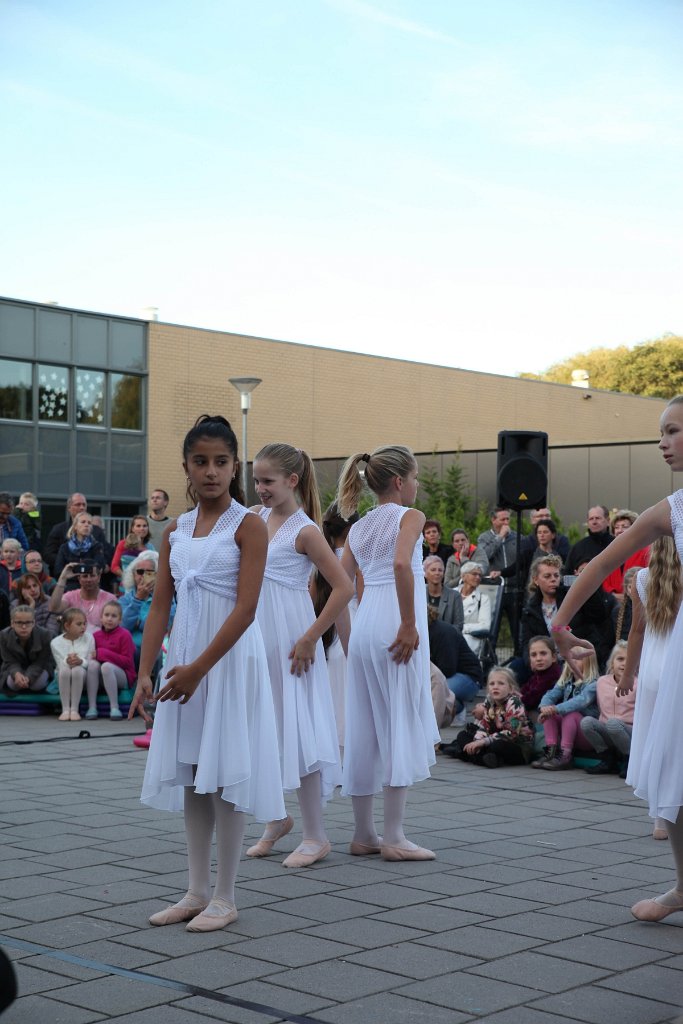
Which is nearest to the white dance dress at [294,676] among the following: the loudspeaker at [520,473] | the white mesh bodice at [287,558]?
the white mesh bodice at [287,558]

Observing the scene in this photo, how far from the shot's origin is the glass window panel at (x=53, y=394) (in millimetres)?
29781

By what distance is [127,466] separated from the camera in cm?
3177

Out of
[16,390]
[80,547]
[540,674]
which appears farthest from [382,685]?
[16,390]

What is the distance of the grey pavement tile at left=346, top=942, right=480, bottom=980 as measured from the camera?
4.29 metres

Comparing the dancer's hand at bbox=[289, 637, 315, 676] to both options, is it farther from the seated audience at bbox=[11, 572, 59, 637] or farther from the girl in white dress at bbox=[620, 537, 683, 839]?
the seated audience at bbox=[11, 572, 59, 637]

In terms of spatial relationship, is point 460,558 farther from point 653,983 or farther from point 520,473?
point 653,983

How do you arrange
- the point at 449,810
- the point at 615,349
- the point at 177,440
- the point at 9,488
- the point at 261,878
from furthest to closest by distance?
1. the point at 615,349
2. the point at 177,440
3. the point at 9,488
4. the point at 449,810
5. the point at 261,878

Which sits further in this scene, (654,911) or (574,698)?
(574,698)

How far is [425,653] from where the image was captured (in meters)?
6.32

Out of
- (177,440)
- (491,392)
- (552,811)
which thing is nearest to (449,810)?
(552,811)

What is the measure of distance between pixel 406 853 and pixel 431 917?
42.2 inches

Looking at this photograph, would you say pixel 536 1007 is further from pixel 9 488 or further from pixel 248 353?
pixel 248 353

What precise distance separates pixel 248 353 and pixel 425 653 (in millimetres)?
28489

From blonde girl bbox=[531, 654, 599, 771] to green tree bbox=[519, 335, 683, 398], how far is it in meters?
59.4
